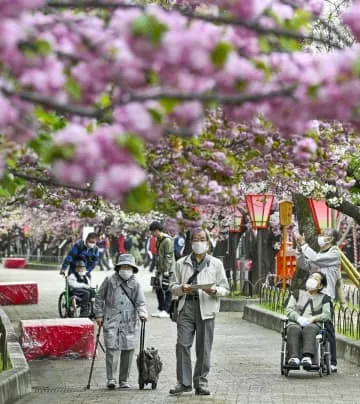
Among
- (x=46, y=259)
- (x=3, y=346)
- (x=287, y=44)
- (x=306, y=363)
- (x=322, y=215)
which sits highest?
(x=46, y=259)

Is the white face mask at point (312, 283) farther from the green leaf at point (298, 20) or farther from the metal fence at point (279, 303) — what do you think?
the green leaf at point (298, 20)

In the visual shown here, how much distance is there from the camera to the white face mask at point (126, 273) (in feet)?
51.7

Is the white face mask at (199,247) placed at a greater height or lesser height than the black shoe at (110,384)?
greater

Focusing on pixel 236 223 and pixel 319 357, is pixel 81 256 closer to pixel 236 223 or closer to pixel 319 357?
pixel 319 357

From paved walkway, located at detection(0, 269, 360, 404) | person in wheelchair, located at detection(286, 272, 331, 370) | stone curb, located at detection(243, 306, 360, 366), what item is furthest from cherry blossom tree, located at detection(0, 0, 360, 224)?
stone curb, located at detection(243, 306, 360, 366)

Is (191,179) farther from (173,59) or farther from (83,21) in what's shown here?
(173,59)

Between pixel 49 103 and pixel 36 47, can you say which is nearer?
pixel 49 103

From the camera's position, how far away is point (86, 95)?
533cm

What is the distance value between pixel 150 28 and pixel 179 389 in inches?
405

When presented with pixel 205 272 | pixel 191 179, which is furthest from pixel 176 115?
pixel 205 272

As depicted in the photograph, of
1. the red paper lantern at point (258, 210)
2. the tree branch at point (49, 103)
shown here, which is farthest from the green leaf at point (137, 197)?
the red paper lantern at point (258, 210)

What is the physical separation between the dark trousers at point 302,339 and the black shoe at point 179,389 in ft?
7.77

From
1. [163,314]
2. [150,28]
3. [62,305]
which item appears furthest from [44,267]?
[150,28]

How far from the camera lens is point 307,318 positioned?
55.8ft
